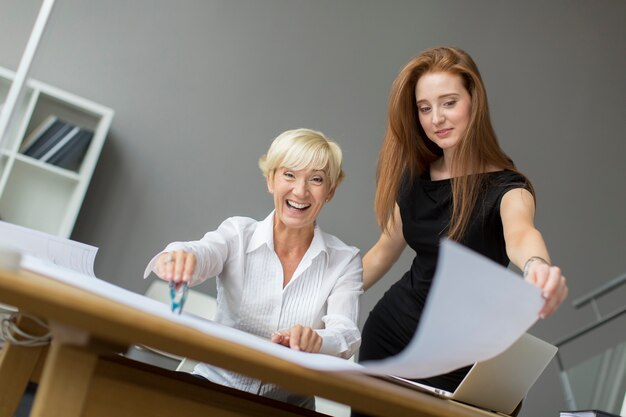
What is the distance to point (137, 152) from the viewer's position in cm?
397

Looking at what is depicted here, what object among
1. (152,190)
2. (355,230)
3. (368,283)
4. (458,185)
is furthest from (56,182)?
(458,185)

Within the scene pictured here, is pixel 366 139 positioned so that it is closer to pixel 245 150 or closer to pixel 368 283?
pixel 245 150

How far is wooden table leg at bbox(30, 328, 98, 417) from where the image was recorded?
606 millimetres

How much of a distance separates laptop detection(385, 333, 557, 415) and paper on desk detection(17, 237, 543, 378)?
44 centimetres

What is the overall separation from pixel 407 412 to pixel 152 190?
342 cm

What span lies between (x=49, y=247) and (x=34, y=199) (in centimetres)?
282

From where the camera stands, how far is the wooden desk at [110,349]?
554mm

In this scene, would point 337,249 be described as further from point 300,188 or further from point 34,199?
point 34,199

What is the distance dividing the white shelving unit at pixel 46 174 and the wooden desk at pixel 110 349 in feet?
10.1

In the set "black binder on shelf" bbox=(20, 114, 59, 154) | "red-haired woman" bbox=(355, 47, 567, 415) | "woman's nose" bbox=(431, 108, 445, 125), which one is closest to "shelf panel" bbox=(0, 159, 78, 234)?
"black binder on shelf" bbox=(20, 114, 59, 154)

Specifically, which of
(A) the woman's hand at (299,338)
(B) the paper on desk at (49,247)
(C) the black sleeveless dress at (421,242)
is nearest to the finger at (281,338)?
(A) the woman's hand at (299,338)

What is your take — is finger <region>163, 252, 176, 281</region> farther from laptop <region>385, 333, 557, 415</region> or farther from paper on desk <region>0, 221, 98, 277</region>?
laptop <region>385, 333, 557, 415</region>

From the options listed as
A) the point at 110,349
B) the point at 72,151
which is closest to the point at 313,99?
the point at 72,151

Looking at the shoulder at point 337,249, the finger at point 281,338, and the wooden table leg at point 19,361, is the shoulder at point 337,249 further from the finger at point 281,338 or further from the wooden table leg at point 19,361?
the wooden table leg at point 19,361
